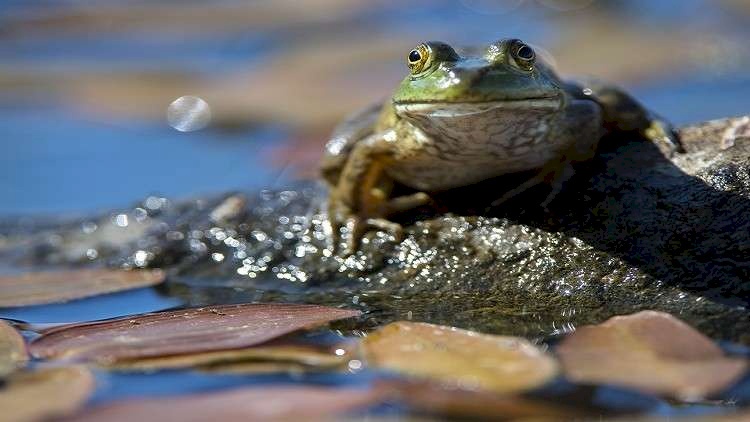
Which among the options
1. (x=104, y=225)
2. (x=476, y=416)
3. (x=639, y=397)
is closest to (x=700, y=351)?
(x=639, y=397)

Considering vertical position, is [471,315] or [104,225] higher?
[104,225]

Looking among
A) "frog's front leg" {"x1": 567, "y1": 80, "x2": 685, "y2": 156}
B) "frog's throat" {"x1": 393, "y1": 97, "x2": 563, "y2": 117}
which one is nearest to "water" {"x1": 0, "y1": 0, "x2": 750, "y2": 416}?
"frog's throat" {"x1": 393, "y1": 97, "x2": 563, "y2": 117}

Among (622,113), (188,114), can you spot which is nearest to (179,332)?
(622,113)

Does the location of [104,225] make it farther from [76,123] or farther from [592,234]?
[76,123]

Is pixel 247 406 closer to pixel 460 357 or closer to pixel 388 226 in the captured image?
pixel 460 357

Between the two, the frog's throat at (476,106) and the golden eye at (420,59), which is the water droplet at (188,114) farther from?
the frog's throat at (476,106)

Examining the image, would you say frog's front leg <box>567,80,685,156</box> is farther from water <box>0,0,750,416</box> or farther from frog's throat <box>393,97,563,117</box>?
water <box>0,0,750,416</box>
